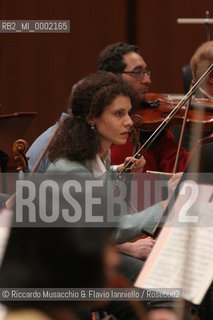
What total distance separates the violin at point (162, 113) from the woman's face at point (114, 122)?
0.40 meters

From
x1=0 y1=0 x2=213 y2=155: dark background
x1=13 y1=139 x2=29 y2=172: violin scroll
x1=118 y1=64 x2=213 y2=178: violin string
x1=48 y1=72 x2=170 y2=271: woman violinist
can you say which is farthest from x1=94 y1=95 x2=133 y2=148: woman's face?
x1=0 y1=0 x2=213 y2=155: dark background

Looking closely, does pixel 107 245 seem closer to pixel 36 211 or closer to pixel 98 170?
pixel 36 211

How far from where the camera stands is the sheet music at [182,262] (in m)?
1.08

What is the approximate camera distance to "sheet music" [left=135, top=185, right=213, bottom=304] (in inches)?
42.4

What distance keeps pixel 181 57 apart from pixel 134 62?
1412 mm

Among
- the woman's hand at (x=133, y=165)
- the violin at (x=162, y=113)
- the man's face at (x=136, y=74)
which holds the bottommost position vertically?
the woman's hand at (x=133, y=165)

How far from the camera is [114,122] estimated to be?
6.21ft

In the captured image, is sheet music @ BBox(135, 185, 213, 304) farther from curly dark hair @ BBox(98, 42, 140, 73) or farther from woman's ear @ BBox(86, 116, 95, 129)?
curly dark hair @ BBox(98, 42, 140, 73)

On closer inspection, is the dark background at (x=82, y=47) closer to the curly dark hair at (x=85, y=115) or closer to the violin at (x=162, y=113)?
the violin at (x=162, y=113)

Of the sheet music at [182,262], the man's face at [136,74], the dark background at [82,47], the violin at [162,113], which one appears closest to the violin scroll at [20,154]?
the violin at [162,113]

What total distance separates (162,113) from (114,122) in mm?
645

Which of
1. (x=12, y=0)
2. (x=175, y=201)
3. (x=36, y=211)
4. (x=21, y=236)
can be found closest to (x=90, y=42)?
(x=12, y=0)

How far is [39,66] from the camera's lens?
154 inches

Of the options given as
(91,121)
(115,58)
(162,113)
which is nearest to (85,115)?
(91,121)
